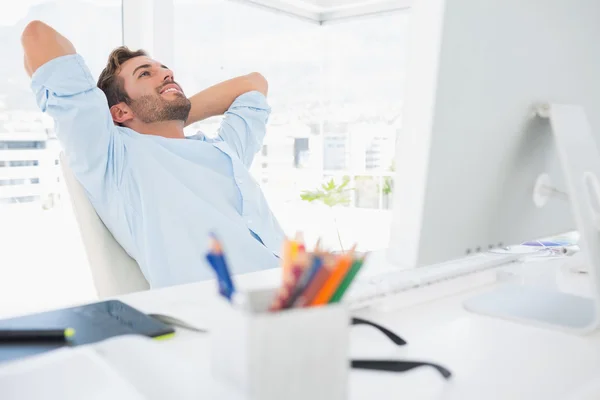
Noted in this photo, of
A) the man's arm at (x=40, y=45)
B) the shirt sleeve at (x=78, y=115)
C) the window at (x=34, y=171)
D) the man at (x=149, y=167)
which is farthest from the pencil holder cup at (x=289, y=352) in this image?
the window at (x=34, y=171)

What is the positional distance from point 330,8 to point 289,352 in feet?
14.6

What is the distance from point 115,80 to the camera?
165 centimetres

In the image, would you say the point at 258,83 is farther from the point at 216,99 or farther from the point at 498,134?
the point at 498,134

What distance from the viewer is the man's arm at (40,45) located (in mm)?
1326

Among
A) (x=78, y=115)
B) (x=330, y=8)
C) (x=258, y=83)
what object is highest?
(x=330, y=8)

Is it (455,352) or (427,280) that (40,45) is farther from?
(455,352)

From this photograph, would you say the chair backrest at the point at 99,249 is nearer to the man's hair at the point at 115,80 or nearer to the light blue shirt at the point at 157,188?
the light blue shirt at the point at 157,188

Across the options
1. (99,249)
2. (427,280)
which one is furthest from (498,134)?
(99,249)

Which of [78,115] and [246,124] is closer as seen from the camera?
[78,115]

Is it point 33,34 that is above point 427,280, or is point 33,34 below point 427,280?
above

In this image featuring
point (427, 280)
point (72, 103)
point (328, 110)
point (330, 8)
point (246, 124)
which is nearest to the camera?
point (427, 280)

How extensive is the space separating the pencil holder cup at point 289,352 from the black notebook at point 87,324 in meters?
0.28

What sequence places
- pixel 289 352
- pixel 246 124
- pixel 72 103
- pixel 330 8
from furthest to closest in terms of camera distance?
pixel 330 8 → pixel 246 124 → pixel 72 103 → pixel 289 352

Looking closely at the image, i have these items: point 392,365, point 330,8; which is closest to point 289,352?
point 392,365
